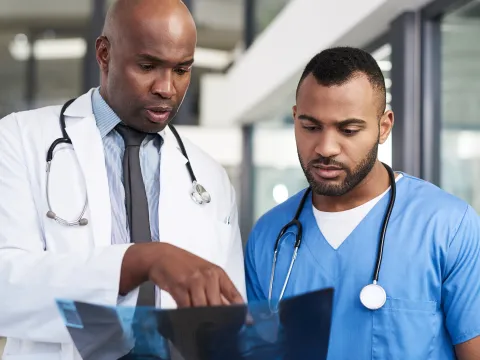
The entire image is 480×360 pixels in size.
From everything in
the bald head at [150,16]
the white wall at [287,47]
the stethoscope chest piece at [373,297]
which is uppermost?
the white wall at [287,47]

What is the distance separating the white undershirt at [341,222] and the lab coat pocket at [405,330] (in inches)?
6.4

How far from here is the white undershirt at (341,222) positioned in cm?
135

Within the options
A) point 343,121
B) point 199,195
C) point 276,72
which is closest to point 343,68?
point 343,121

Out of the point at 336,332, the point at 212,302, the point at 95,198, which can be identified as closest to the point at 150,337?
the point at 212,302

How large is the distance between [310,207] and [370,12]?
1.24 m

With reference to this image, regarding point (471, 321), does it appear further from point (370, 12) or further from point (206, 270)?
point (370, 12)

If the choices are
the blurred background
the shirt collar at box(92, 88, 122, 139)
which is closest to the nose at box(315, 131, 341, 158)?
the shirt collar at box(92, 88, 122, 139)

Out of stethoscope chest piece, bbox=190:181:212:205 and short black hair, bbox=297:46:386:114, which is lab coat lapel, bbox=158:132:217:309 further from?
short black hair, bbox=297:46:386:114

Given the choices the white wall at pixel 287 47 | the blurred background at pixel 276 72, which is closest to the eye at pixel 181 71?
the blurred background at pixel 276 72

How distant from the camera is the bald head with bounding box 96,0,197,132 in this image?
3.71 ft

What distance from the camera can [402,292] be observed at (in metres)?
1.24

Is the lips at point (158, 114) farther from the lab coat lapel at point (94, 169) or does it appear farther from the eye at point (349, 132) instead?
the eye at point (349, 132)

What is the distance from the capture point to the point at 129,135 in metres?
1.24

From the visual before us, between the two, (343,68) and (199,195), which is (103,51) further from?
(343,68)
